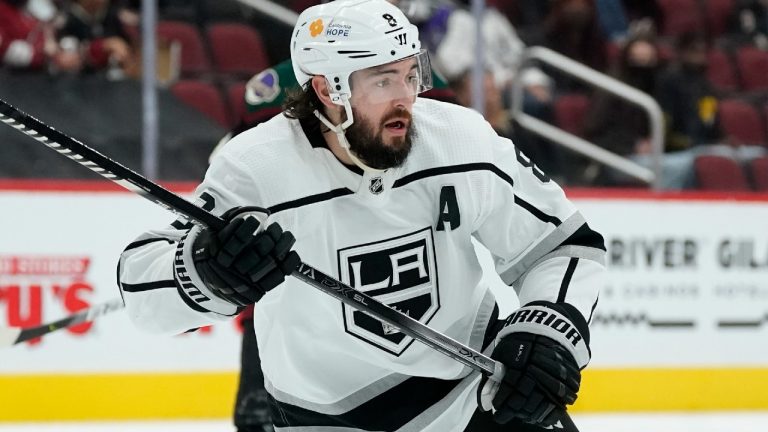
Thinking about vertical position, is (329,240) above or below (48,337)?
below

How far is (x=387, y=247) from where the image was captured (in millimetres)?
2244

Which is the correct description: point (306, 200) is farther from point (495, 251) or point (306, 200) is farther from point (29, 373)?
point (29, 373)

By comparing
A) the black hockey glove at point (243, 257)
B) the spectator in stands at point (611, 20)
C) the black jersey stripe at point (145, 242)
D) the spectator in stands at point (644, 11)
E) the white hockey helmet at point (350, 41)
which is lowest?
the black hockey glove at point (243, 257)

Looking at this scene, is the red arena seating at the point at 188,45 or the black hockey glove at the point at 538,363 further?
the red arena seating at the point at 188,45

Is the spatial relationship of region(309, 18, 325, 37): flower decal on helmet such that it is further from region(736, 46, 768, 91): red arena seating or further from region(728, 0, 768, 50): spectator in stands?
region(728, 0, 768, 50): spectator in stands

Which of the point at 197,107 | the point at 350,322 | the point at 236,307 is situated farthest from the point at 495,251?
the point at 197,107

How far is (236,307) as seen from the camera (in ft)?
6.91

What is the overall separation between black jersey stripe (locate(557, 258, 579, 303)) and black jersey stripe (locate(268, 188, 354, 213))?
1.39ft

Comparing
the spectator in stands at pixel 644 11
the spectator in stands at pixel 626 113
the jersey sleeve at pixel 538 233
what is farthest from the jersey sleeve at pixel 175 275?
the spectator in stands at pixel 644 11

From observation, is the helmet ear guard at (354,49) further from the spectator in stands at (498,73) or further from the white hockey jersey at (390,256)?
the spectator in stands at (498,73)

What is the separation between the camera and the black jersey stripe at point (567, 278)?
2.30m

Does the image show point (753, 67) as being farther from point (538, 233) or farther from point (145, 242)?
point (145, 242)

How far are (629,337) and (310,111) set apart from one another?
2.84 m

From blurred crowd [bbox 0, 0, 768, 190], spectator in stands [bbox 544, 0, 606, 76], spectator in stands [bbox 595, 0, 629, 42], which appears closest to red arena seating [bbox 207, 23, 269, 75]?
blurred crowd [bbox 0, 0, 768, 190]
